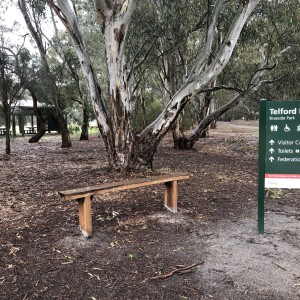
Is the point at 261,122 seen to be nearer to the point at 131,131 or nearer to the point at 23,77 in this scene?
the point at 131,131

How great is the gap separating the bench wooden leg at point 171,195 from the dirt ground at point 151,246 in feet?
0.40

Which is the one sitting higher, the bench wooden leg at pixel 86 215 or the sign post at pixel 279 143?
the sign post at pixel 279 143

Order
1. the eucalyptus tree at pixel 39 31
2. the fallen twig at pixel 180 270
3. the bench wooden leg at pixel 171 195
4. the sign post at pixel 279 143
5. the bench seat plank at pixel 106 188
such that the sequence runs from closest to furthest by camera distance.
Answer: the fallen twig at pixel 180 270 < the bench seat plank at pixel 106 188 < the sign post at pixel 279 143 < the bench wooden leg at pixel 171 195 < the eucalyptus tree at pixel 39 31

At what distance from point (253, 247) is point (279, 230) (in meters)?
0.70

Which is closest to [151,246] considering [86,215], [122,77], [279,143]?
[86,215]

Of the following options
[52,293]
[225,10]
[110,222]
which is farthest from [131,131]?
[225,10]

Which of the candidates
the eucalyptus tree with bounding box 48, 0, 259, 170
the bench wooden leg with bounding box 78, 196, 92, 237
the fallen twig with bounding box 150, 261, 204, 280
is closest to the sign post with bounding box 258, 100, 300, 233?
the fallen twig with bounding box 150, 261, 204, 280

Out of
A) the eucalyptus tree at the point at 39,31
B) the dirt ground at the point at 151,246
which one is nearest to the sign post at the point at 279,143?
the dirt ground at the point at 151,246

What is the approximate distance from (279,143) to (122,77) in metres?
3.94

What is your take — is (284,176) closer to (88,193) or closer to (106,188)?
(106,188)

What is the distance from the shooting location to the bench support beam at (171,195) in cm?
476

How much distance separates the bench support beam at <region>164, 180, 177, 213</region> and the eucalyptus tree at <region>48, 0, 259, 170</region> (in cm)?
261

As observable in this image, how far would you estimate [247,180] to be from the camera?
23.4ft

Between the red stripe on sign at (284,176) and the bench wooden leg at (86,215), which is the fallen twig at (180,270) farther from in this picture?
the red stripe on sign at (284,176)
